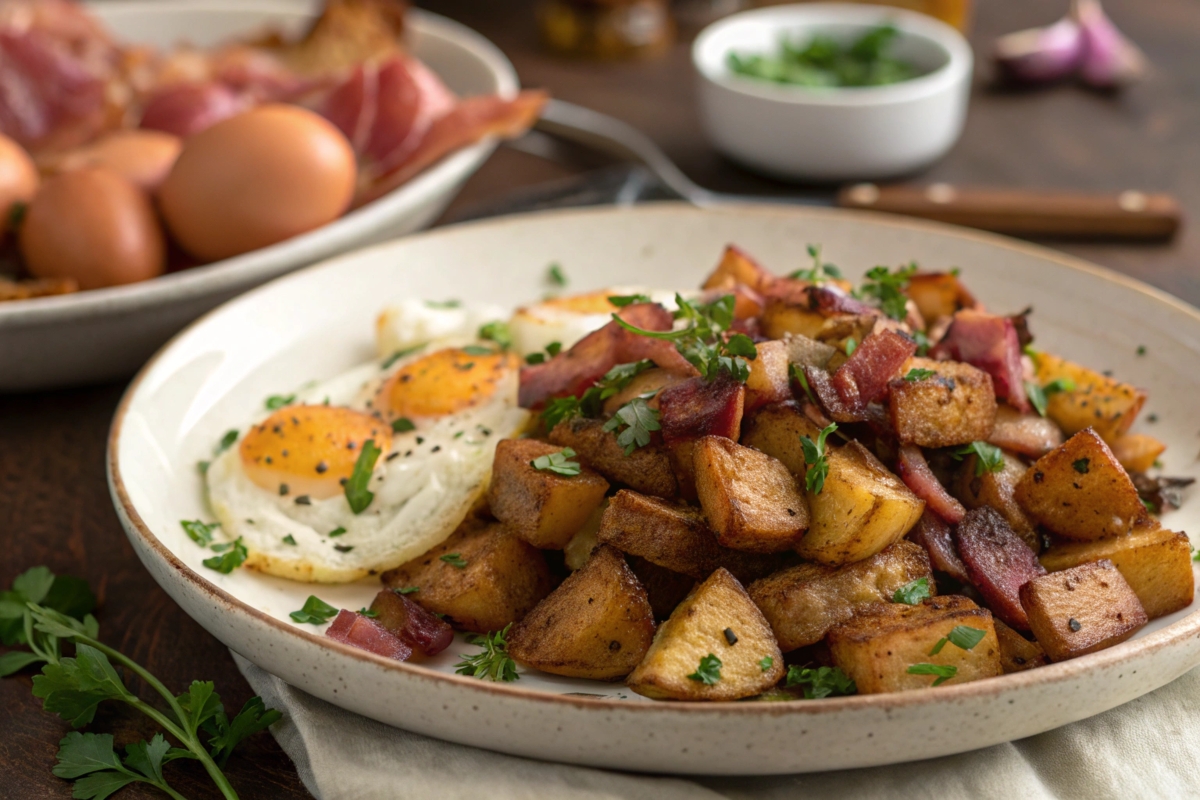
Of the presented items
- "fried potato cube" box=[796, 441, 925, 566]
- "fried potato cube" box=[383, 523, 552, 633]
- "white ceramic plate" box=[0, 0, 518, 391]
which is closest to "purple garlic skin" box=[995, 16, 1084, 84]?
"white ceramic plate" box=[0, 0, 518, 391]

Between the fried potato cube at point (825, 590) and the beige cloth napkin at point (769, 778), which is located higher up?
the fried potato cube at point (825, 590)

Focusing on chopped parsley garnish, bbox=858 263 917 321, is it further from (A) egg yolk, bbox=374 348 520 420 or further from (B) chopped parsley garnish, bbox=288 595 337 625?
(B) chopped parsley garnish, bbox=288 595 337 625

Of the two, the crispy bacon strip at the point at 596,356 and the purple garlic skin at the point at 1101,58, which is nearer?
the crispy bacon strip at the point at 596,356

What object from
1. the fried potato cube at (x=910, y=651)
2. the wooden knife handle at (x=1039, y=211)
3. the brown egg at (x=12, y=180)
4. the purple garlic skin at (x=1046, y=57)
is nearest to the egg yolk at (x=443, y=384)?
the fried potato cube at (x=910, y=651)

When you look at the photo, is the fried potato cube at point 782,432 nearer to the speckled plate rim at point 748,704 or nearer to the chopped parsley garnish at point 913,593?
the chopped parsley garnish at point 913,593

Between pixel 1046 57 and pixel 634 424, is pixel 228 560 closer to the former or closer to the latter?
pixel 634 424

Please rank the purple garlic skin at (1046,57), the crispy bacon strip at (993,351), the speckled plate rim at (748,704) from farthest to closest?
the purple garlic skin at (1046,57)
the crispy bacon strip at (993,351)
the speckled plate rim at (748,704)
